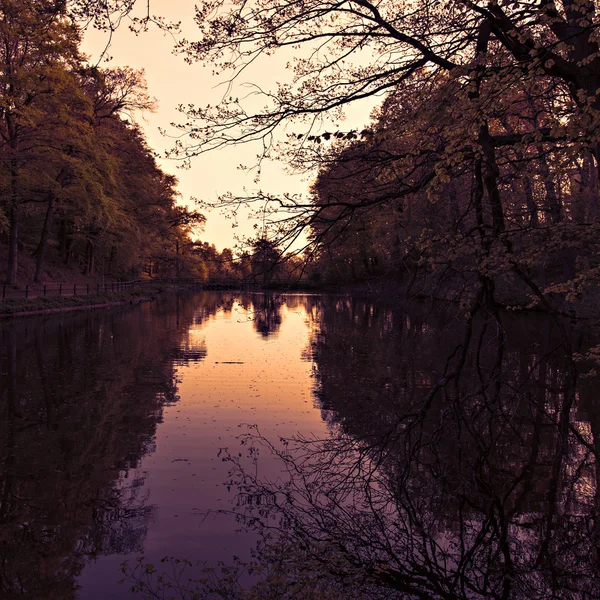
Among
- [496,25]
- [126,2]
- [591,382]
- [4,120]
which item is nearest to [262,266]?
[126,2]

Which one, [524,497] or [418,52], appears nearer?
[524,497]

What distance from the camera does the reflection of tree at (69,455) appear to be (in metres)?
4.81

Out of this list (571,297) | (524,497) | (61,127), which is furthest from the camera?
(61,127)

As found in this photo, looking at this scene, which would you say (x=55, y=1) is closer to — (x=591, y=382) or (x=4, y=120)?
(x=591, y=382)

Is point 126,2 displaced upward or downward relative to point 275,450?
upward

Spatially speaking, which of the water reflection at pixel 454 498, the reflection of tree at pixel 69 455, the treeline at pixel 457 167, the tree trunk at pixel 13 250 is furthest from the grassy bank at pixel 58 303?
the treeline at pixel 457 167

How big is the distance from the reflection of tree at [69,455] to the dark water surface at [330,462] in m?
0.03

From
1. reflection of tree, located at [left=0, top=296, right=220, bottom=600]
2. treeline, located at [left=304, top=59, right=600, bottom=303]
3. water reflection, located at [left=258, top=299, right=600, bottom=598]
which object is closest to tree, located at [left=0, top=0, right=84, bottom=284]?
reflection of tree, located at [left=0, top=296, right=220, bottom=600]

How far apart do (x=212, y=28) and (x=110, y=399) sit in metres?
7.45

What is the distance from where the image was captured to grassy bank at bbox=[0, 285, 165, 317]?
25.0 metres

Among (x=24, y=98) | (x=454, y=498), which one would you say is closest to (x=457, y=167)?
(x=454, y=498)

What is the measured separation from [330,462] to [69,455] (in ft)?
12.4

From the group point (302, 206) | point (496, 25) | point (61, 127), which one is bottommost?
point (302, 206)

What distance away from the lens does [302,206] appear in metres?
5.82
